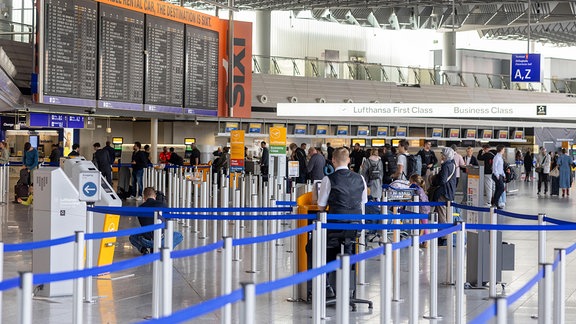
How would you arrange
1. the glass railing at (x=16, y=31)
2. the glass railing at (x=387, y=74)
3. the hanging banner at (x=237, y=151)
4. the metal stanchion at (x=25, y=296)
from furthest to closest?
the glass railing at (x=387, y=74)
the hanging banner at (x=237, y=151)
the glass railing at (x=16, y=31)
the metal stanchion at (x=25, y=296)

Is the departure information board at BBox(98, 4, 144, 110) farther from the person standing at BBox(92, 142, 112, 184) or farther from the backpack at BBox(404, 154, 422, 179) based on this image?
the backpack at BBox(404, 154, 422, 179)

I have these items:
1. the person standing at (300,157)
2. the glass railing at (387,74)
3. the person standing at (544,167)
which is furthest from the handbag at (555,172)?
the person standing at (300,157)

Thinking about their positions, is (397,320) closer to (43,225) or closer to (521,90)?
(43,225)

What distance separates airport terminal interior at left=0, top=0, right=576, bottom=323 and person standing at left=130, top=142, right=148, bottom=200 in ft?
0.33

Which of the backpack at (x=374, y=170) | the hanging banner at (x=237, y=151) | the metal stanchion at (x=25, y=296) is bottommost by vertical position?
the metal stanchion at (x=25, y=296)

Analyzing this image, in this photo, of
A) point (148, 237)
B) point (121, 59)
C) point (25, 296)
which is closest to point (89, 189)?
point (148, 237)

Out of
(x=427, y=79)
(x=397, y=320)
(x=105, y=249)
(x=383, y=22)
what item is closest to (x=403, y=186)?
(x=105, y=249)

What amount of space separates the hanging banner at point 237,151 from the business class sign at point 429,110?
6518mm

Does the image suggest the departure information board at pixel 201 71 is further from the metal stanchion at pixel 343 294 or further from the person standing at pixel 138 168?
the metal stanchion at pixel 343 294

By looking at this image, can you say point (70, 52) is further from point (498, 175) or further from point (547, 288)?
point (547, 288)

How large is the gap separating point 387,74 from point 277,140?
1578 cm

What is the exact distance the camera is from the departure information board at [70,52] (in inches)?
683

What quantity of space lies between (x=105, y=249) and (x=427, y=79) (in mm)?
27767

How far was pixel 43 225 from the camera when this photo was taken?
9.67 m
